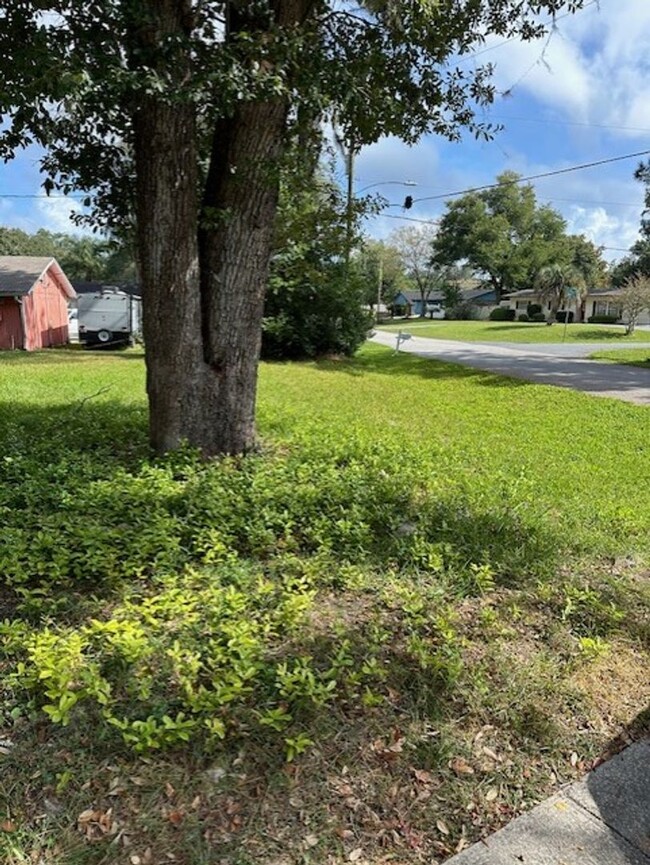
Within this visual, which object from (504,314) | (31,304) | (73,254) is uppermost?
(73,254)

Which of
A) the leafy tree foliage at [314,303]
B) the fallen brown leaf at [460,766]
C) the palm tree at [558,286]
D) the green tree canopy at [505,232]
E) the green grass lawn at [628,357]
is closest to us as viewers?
the fallen brown leaf at [460,766]

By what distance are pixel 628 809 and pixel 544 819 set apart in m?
0.26

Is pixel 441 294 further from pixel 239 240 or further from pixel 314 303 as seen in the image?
pixel 239 240

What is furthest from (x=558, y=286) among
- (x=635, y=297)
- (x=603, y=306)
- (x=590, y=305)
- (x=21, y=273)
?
(x=21, y=273)

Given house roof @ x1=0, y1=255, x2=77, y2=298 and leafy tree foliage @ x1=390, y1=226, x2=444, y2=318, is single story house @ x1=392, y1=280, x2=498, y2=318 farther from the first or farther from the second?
house roof @ x1=0, y1=255, x2=77, y2=298

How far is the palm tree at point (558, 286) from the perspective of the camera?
37.7 metres

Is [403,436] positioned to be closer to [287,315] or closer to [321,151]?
[321,151]

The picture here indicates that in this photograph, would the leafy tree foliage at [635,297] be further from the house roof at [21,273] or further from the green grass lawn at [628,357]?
the house roof at [21,273]

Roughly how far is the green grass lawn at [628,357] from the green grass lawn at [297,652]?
13189mm

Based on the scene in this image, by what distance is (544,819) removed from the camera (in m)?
1.70

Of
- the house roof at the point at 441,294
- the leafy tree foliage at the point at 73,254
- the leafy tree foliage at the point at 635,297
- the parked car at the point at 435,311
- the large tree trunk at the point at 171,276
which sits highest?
the leafy tree foliage at the point at 73,254

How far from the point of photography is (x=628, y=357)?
59.7 ft

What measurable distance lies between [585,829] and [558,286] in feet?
134

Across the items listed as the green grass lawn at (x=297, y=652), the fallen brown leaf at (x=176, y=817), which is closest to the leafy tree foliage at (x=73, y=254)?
the green grass lawn at (x=297, y=652)
